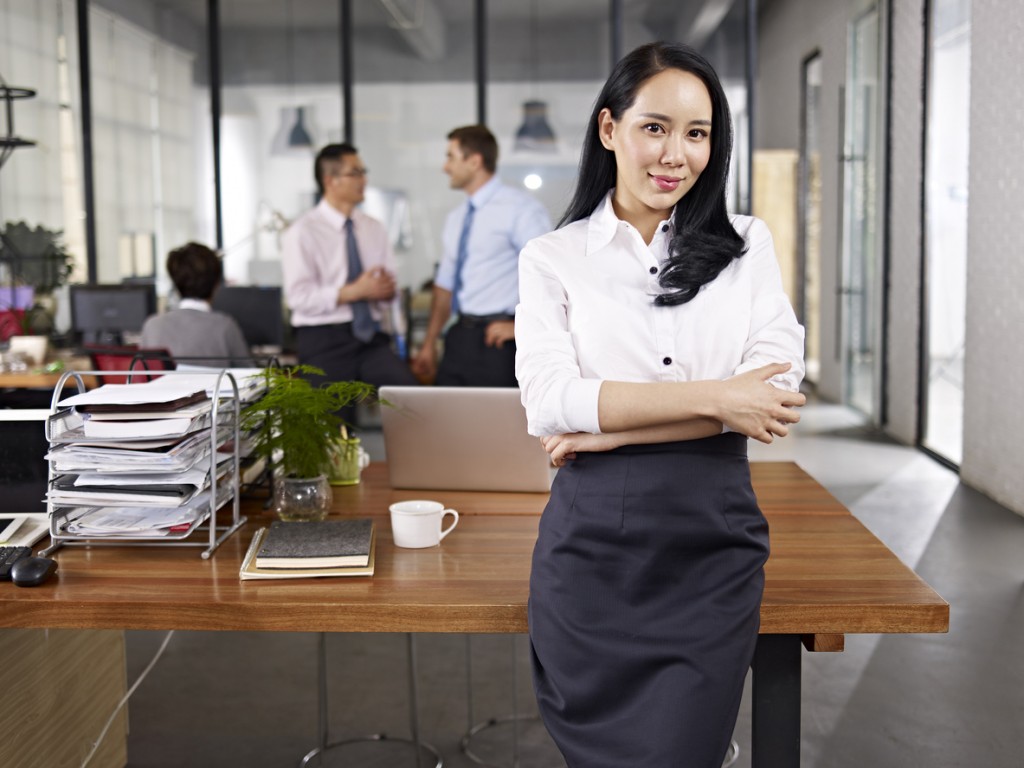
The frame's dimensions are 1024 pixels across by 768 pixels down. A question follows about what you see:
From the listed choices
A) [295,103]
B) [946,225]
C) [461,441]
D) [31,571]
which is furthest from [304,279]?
[295,103]

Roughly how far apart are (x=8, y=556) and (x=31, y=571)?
→ 0.43 ft

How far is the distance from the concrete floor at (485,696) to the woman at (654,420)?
1196mm

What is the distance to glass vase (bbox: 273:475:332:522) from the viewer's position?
235 cm

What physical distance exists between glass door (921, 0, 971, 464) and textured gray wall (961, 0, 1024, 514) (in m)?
0.23

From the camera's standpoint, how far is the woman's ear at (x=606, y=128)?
181 cm

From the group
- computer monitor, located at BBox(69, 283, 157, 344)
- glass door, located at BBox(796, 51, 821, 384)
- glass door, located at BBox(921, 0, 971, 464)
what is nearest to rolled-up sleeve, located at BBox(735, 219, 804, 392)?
glass door, located at BBox(921, 0, 971, 464)

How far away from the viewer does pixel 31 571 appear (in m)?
1.92

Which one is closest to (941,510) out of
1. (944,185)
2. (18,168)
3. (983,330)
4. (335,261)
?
(983,330)

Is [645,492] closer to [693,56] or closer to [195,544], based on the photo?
[693,56]

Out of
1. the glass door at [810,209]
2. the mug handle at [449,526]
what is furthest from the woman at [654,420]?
the glass door at [810,209]

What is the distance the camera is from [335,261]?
5.30m

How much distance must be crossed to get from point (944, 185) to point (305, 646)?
16.4 feet

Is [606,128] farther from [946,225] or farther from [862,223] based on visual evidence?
[862,223]

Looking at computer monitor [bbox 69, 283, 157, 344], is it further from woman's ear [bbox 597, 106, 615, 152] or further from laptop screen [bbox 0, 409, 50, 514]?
woman's ear [bbox 597, 106, 615, 152]
